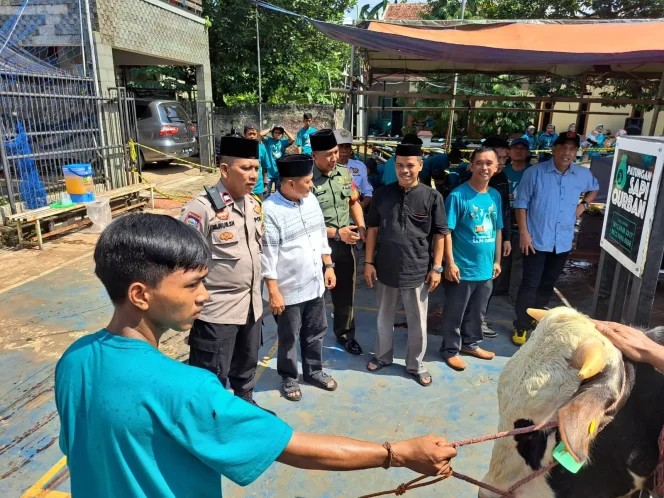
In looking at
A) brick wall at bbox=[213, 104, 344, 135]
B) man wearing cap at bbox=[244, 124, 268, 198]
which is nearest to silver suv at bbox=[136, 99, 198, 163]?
brick wall at bbox=[213, 104, 344, 135]

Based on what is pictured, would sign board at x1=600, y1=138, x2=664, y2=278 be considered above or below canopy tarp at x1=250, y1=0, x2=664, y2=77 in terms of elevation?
below

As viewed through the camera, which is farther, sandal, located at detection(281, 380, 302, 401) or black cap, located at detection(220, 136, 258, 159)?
sandal, located at detection(281, 380, 302, 401)

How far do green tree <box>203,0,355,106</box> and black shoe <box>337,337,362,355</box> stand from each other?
14298 millimetres

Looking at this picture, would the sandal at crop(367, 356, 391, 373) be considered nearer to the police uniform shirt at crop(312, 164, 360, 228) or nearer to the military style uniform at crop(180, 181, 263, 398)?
the police uniform shirt at crop(312, 164, 360, 228)

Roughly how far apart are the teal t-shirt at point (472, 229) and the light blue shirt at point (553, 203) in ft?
1.73

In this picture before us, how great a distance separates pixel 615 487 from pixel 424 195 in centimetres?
217

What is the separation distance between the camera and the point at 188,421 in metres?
1.01

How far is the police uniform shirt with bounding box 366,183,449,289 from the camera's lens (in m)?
3.36

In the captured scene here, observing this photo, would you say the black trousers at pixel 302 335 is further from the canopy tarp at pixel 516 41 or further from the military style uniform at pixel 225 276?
the canopy tarp at pixel 516 41

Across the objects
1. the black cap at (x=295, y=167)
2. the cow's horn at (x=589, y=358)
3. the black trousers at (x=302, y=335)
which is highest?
the black cap at (x=295, y=167)

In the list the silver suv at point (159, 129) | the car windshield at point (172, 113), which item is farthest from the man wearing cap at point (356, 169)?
the car windshield at point (172, 113)

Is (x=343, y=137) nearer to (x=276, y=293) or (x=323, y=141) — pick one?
(x=323, y=141)

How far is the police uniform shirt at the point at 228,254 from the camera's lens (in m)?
2.55

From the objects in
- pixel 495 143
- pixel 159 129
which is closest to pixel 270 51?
pixel 159 129
